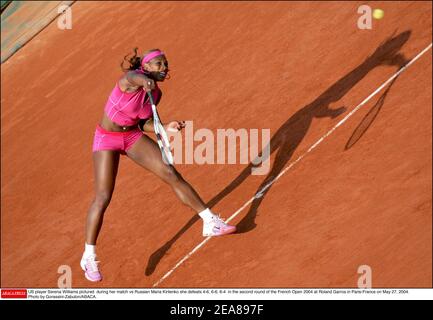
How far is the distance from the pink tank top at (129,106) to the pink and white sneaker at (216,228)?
1.37 metres

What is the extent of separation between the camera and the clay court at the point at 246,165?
7.84 metres

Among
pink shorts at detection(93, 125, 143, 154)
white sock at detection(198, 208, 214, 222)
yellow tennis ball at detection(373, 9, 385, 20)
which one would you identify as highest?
yellow tennis ball at detection(373, 9, 385, 20)

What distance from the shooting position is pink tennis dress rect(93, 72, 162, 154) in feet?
23.2

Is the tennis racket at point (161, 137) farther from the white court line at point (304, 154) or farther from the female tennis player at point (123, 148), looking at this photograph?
the white court line at point (304, 154)

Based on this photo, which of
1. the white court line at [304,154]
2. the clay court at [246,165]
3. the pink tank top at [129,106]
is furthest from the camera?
the white court line at [304,154]

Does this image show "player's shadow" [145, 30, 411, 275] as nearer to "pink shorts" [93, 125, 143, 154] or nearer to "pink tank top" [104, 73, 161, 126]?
"pink shorts" [93, 125, 143, 154]

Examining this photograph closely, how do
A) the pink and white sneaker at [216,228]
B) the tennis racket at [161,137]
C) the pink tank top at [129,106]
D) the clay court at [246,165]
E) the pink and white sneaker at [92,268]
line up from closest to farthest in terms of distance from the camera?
the tennis racket at [161,137]
the pink tank top at [129,106]
the pink and white sneaker at [92,268]
the pink and white sneaker at [216,228]
the clay court at [246,165]

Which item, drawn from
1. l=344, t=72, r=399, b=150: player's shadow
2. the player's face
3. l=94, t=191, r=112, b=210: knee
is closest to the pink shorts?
l=94, t=191, r=112, b=210: knee

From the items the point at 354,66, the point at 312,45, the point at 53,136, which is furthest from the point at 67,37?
the point at 354,66

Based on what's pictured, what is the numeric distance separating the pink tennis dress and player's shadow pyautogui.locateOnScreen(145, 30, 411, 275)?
161 centimetres

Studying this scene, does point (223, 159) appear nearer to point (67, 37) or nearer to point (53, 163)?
point (53, 163)

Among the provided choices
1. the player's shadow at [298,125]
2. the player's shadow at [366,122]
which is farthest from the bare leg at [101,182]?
the player's shadow at [366,122]

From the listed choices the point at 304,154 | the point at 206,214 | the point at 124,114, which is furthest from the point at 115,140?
the point at 304,154

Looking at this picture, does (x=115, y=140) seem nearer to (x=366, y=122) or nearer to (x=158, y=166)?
(x=158, y=166)
